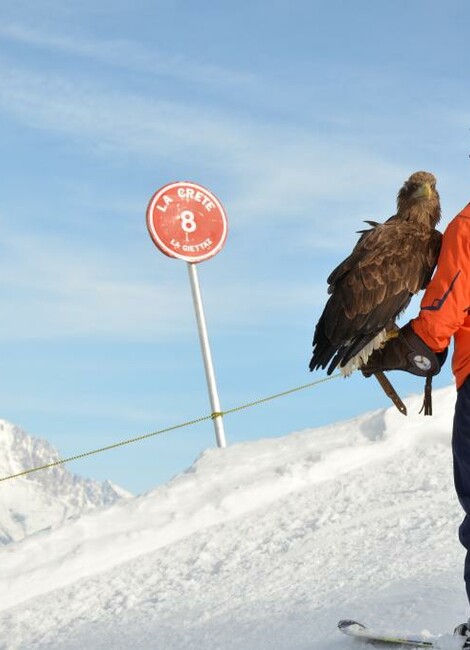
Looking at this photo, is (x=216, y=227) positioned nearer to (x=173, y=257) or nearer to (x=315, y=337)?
(x=173, y=257)

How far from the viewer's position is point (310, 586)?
6.47 meters

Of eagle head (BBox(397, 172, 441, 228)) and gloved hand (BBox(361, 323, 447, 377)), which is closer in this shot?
gloved hand (BBox(361, 323, 447, 377))

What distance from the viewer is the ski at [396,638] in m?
4.50

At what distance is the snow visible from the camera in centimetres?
590

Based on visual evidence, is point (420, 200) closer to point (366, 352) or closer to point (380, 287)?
point (380, 287)

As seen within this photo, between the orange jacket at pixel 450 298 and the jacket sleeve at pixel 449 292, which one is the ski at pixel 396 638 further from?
the jacket sleeve at pixel 449 292

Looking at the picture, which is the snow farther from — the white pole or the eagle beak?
the eagle beak

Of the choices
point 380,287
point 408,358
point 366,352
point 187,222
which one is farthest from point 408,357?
point 187,222

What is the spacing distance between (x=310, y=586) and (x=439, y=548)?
0.98m

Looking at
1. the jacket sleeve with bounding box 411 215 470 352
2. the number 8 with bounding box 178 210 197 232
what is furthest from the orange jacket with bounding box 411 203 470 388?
the number 8 with bounding box 178 210 197 232

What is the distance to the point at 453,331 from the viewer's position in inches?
158

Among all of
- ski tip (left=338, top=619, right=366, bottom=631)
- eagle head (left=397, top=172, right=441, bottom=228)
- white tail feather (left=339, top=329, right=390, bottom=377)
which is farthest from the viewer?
ski tip (left=338, top=619, right=366, bottom=631)

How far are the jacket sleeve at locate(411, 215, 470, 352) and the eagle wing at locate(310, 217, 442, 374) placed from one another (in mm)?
430

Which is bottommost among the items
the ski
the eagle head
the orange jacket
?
the ski
